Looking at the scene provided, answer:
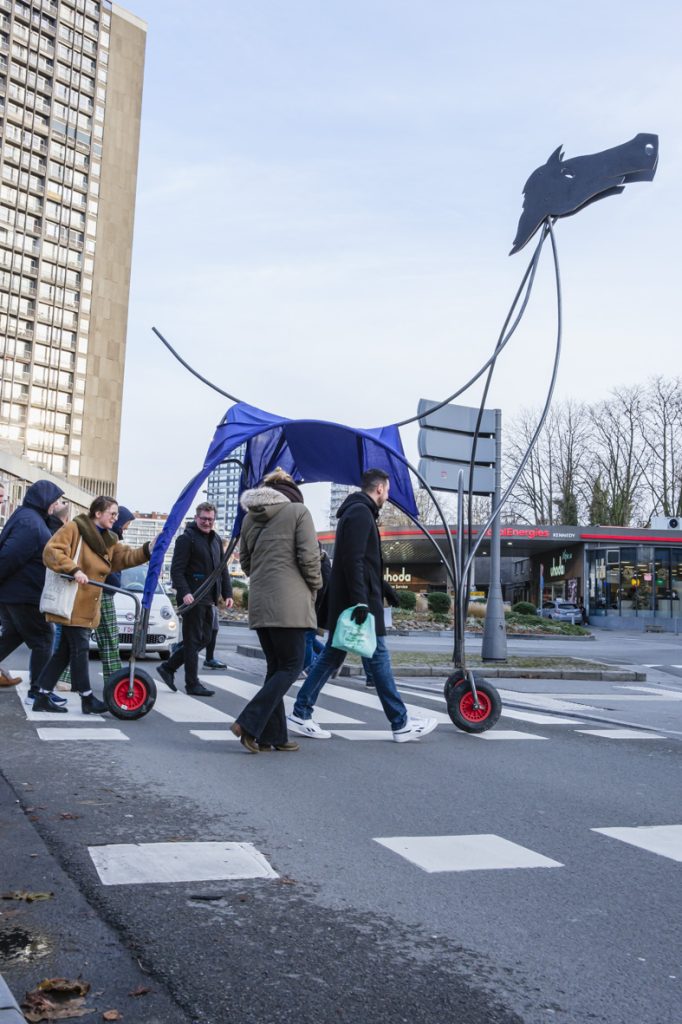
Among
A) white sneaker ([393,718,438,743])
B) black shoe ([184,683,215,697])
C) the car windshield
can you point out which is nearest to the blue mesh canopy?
black shoe ([184,683,215,697])

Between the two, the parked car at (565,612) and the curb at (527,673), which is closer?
the curb at (527,673)

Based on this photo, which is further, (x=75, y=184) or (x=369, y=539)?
(x=75, y=184)

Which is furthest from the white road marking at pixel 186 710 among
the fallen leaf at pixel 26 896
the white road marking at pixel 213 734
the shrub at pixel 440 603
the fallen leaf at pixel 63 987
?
the shrub at pixel 440 603

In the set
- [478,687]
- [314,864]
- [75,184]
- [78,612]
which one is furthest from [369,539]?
[75,184]

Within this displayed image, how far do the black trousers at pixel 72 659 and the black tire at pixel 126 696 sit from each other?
22 centimetres

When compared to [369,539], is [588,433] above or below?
above

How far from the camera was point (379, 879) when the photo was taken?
3.92 m

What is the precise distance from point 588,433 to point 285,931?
59.3 m

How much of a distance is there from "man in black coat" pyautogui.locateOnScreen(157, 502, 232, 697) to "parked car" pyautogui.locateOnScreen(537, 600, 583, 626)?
42.2 metres

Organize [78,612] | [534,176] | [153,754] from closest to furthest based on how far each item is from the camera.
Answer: [153,754] → [78,612] → [534,176]

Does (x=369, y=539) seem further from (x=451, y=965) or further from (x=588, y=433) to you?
(x=588, y=433)

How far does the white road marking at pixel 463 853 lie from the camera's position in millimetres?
4195

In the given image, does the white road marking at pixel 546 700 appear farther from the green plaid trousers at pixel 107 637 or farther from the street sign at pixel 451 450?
the green plaid trousers at pixel 107 637

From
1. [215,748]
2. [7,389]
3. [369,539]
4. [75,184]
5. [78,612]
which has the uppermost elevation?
[75,184]
